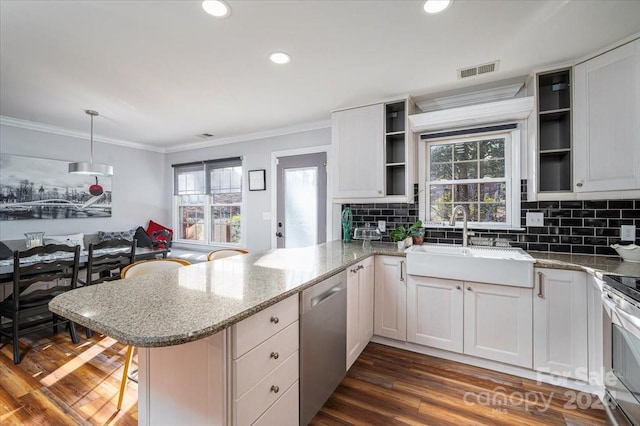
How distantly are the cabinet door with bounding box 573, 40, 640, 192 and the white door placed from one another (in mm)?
2400

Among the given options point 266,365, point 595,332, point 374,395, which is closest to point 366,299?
point 374,395

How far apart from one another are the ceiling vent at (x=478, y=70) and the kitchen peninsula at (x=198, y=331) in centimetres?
202

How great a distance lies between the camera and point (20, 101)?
9.53 feet

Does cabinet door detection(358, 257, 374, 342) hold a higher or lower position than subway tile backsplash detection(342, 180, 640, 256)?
lower

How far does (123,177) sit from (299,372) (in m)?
4.58

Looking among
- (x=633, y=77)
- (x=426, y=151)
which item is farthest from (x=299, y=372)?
(x=633, y=77)

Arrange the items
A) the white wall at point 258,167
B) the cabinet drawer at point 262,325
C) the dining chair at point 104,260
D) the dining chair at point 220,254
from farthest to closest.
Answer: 1. the white wall at point 258,167
2. the dining chair at point 104,260
3. the dining chair at point 220,254
4. the cabinet drawer at point 262,325

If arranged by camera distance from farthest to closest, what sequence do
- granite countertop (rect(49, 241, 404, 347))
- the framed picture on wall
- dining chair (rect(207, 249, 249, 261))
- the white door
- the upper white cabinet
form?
the framed picture on wall
the white door
the upper white cabinet
dining chair (rect(207, 249, 249, 261))
granite countertop (rect(49, 241, 404, 347))

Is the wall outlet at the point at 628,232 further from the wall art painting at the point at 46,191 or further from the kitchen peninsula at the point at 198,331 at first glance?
the wall art painting at the point at 46,191

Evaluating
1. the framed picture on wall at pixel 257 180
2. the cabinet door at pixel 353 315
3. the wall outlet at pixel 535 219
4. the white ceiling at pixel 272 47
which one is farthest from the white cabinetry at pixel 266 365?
the framed picture on wall at pixel 257 180

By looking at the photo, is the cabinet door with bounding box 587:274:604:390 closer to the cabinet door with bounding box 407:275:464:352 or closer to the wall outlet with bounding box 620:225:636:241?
the wall outlet with bounding box 620:225:636:241

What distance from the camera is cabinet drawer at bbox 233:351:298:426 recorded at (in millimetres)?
1097

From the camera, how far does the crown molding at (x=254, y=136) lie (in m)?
3.69

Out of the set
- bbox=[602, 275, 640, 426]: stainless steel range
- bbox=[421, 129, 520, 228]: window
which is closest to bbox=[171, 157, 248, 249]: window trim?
bbox=[421, 129, 520, 228]: window
